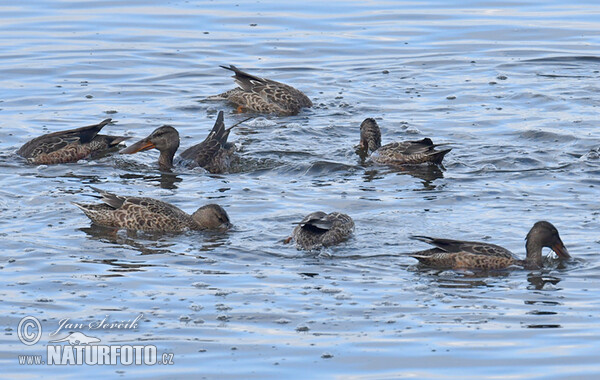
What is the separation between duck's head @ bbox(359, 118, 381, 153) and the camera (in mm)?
16156

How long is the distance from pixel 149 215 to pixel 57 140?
358 centimetres

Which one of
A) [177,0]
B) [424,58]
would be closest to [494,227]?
[424,58]

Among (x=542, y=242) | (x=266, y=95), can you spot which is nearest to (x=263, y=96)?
(x=266, y=95)

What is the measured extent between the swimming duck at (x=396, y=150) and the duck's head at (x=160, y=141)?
2.59 metres

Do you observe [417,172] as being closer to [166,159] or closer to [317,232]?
[166,159]

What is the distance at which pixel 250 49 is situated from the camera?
894 inches

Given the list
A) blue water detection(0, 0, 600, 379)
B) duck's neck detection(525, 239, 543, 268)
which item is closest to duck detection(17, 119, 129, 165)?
blue water detection(0, 0, 600, 379)

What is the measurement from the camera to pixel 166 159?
52.3 feet

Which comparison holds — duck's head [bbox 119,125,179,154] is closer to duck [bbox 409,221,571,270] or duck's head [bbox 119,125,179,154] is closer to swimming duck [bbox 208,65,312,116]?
swimming duck [bbox 208,65,312,116]

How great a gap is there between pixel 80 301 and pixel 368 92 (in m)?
9.93

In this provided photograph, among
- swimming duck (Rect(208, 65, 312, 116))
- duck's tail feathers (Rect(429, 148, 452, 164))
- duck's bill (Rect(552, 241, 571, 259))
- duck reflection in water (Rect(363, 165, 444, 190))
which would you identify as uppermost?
swimming duck (Rect(208, 65, 312, 116))

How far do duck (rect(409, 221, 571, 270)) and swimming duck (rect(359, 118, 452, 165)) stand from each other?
13.4 feet

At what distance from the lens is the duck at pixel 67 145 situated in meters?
15.7

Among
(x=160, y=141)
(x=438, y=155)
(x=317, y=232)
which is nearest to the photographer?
(x=317, y=232)
